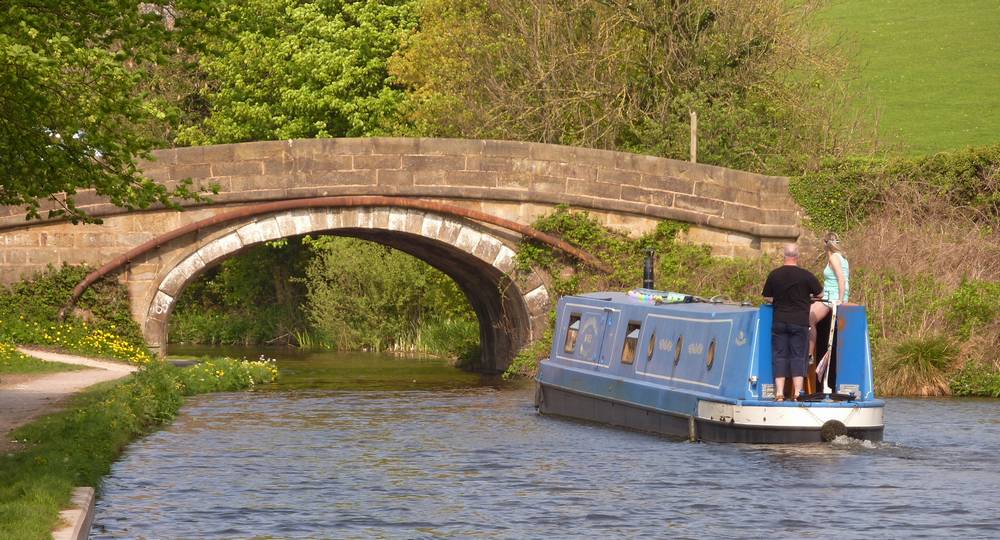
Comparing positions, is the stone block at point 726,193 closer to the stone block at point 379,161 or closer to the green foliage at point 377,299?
the stone block at point 379,161

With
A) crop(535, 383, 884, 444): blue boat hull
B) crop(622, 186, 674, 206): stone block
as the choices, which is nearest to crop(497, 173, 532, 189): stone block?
crop(622, 186, 674, 206): stone block

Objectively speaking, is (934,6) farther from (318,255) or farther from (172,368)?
(172,368)

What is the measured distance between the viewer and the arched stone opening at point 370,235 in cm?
2169

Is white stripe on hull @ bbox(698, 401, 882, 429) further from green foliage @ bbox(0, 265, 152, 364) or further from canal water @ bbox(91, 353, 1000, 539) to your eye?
green foliage @ bbox(0, 265, 152, 364)

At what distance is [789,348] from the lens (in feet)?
45.3

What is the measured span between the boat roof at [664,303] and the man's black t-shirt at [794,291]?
0.65 m

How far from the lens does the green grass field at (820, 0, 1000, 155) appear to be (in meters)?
40.0

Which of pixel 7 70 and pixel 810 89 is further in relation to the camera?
pixel 810 89

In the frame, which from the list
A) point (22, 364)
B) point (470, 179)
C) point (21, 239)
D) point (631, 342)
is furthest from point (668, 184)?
point (22, 364)

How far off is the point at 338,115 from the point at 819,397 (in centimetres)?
2145

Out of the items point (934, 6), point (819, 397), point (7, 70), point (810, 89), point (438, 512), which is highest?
point (934, 6)

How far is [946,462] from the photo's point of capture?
13.0 m

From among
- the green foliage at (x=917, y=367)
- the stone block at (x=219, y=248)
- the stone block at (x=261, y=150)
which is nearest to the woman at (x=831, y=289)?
the green foliage at (x=917, y=367)

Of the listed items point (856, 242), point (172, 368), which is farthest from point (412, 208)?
point (856, 242)
